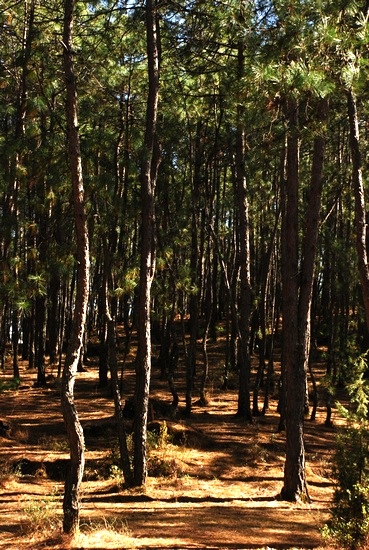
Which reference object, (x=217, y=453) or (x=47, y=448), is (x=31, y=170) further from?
(x=217, y=453)

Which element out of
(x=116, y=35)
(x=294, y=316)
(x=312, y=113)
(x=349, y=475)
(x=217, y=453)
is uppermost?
(x=116, y=35)

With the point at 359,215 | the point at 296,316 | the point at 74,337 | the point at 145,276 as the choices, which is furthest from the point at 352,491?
the point at 145,276

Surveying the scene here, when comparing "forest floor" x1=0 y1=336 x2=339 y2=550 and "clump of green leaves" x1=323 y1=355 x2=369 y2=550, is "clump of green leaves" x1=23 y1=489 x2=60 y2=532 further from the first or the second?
"clump of green leaves" x1=323 y1=355 x2=369 y2=550

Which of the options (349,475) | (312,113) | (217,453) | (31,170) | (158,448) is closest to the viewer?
(349,475)

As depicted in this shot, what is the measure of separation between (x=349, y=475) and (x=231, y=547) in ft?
5.72

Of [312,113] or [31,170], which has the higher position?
[312,113]

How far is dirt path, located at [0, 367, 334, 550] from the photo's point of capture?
7176 mm

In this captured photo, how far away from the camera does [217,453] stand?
532 inches

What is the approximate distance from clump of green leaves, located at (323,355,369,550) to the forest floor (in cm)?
81

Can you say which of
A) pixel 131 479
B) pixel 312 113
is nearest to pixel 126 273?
pixel 131 479

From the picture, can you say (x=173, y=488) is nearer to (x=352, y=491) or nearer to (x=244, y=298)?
(x=352, y=491)

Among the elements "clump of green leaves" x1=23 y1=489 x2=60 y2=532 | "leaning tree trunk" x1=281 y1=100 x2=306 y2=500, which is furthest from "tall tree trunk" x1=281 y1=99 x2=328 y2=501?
"clump of green leaves" x1=23 y1=489 x2=60 y2=532

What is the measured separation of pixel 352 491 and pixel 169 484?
528 centimetres

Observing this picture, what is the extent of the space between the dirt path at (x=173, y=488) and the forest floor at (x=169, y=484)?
0.06 ft
